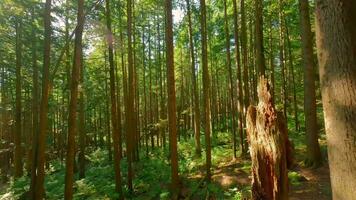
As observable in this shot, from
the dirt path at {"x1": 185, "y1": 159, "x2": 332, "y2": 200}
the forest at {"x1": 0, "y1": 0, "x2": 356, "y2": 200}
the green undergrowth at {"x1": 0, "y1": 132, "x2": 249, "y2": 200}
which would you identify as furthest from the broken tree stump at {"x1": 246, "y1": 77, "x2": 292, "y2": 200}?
the green undergrowth at {"x1": 0, "y1": 132, "x2": 249, "y2": 200}

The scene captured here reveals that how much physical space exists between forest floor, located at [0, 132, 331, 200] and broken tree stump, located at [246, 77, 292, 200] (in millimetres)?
3484

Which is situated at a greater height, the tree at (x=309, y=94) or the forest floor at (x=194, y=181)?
the tree at (x=309, y=94)

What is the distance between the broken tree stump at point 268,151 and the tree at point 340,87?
211 centimetres

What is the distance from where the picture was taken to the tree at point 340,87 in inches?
87.1

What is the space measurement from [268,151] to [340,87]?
239 cm

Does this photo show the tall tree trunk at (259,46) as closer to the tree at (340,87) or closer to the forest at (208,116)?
the forest at (208,116)

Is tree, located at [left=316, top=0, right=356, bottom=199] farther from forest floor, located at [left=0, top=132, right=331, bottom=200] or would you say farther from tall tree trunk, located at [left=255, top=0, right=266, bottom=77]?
tall tree trunk, located at [left=255, top=0, right=266, bottom=77]

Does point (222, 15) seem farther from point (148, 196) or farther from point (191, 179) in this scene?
point (148, 196)

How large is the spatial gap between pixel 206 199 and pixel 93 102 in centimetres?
2234

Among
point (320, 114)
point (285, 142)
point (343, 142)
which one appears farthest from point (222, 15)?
point (343, 142)

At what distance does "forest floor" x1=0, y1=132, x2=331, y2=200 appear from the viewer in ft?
35.0

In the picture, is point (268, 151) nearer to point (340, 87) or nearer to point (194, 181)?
point (340, 87)

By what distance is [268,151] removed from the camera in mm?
4527

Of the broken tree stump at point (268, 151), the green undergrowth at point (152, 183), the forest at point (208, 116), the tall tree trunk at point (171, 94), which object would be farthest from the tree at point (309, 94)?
the broken tree stump at point (268, 151)
